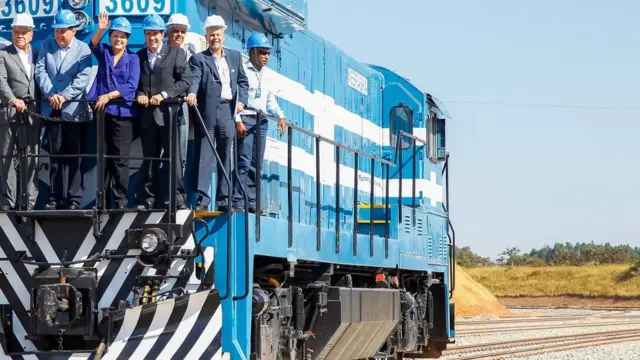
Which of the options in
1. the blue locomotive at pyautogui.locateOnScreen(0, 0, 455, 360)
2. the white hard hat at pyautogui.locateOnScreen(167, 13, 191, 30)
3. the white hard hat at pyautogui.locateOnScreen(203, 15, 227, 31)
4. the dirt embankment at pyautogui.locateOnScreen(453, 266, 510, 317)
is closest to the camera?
the blue locomotive at pyautogui.locateOnScreen(0, 0, 455, 360)

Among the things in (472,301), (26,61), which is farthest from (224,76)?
(472,301)

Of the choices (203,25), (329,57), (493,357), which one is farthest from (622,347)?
(203,25)

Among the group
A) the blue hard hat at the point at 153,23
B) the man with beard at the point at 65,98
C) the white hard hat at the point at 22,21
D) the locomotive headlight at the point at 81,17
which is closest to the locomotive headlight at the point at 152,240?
the man with beard at the point at 65,98

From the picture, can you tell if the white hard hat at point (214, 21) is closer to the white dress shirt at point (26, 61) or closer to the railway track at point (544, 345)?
the white dress shirt at point (26, 61)

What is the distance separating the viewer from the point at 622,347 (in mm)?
20062

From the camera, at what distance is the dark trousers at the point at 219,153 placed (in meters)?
7.87

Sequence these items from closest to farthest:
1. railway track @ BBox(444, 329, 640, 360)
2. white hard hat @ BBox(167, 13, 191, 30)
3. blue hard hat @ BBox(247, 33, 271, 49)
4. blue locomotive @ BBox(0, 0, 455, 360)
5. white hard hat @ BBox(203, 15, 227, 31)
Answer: blue locomotive @ BBox(0, 0, 455, 360)
white hard hat @ BBox(167, 13, 191, 30)
white hard hat @ BBox(203, 15, 227, 31)
blue hard hat @ BBox(247, 33, 271, 49)
railway track @ BBox(444, 329, 640, 360)

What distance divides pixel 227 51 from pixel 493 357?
9.33 meters

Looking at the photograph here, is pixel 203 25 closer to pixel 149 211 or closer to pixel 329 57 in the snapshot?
pixel 149 211

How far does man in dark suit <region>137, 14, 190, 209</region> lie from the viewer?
7652 millimetres

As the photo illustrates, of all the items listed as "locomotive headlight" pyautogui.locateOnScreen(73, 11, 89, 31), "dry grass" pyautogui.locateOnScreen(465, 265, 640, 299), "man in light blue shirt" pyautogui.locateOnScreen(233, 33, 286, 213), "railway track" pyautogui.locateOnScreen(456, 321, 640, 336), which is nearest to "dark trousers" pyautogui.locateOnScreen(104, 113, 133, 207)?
"man in light blue shirt" pyautogui.locateOnScreen(233, 33, 286, 213)

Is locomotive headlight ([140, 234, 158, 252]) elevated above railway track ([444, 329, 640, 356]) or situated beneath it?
elevated above

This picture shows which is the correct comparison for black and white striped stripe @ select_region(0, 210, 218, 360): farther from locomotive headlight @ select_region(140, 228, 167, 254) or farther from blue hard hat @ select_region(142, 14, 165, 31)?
blue hard hat @ select_region(142, 14, 165, 31)

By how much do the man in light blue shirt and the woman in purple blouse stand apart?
0.95 m
